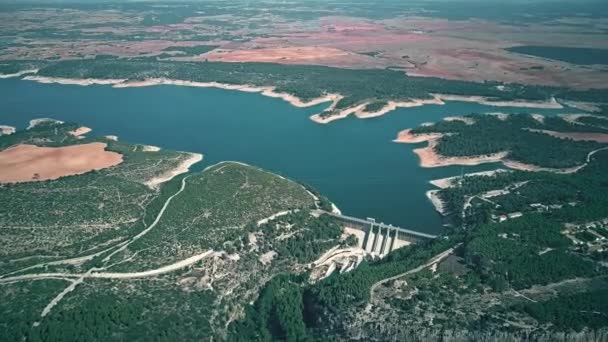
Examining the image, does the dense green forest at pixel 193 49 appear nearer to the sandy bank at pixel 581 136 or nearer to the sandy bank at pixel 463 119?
the sandy bank at pixel 463 119

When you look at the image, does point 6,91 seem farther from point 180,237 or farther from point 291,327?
point 291,327

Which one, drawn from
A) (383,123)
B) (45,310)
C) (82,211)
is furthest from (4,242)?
(383,123)

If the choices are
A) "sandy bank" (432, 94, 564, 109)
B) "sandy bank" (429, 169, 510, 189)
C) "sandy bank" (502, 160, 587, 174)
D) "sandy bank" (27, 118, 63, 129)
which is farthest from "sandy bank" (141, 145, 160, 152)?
"sandy bank" (432, 94, 564, 109)

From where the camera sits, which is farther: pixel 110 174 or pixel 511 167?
pixel 511 167

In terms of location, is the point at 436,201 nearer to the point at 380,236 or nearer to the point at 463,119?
the point at 380,236

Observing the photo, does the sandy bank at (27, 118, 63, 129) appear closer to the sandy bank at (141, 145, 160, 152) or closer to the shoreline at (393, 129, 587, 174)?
the sandy bank at (141, 145, 160, 152)

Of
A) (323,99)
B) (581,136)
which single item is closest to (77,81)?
(323,99)
